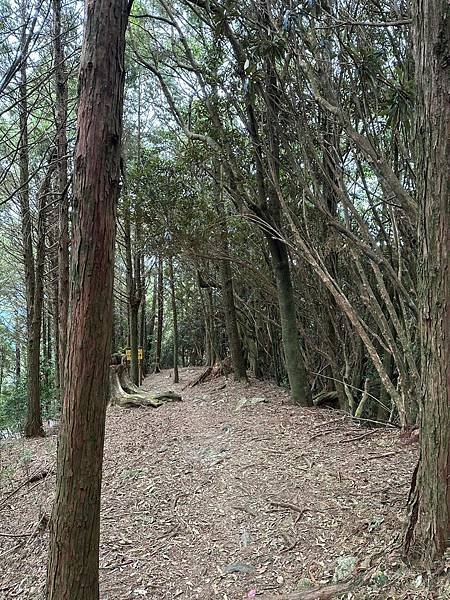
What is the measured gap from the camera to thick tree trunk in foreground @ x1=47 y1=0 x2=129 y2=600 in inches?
92.3

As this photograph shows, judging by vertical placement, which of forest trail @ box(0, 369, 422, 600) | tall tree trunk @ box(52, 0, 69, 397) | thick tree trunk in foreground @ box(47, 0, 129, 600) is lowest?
forest trail @ box(0, 369, 422, 600)

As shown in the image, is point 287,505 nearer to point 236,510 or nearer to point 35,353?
point 236,510

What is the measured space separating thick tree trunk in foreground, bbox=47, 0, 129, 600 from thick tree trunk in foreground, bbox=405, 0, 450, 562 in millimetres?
1618

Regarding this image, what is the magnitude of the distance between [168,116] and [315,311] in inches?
238

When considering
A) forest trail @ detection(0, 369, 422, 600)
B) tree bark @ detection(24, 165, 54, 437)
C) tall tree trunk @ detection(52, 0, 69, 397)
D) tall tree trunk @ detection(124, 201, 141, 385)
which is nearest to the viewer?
forest trail @ detection(0, 369, 422, 600)

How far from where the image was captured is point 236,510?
403 cm

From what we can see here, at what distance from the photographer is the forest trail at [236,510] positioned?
3.07 m

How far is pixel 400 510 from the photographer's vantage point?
123 inches

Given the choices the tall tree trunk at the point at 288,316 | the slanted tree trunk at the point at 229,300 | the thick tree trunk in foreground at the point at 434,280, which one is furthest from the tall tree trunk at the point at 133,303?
the thick tree trunk in foreground at the point at 434,280

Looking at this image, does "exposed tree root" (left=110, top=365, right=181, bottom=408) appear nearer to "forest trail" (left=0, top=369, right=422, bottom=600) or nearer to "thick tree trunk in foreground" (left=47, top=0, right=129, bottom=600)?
"forest trail" (left=0, top=369, right=422, bottom=600)

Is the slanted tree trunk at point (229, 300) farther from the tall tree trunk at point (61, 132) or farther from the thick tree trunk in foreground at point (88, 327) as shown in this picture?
the thick tree trunk in foreground at point (88, 327)

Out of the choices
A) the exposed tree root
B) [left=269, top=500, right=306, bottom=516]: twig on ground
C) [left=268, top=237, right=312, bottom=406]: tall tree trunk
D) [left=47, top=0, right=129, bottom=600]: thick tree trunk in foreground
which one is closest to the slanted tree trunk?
the exposed tree root

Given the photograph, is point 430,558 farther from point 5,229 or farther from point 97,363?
point 5,229

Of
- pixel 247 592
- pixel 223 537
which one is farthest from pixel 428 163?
pixel 223 537
